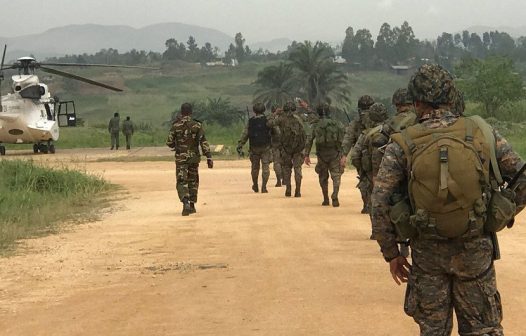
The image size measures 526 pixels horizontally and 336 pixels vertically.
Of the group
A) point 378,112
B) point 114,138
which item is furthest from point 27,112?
point 378,112

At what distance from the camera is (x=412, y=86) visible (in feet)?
17.4

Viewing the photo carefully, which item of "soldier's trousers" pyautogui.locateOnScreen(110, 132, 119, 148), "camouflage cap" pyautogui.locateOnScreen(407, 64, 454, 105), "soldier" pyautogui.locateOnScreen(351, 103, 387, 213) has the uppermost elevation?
"camouflage cap" pyautogui.locateOnScreen(407, 64, 454, 105)

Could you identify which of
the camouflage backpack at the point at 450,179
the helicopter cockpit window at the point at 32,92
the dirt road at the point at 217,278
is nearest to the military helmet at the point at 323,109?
the dirt road at the point at 217,278

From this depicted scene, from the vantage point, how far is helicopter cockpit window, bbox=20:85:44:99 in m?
41.3

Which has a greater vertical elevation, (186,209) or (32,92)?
(32,92)

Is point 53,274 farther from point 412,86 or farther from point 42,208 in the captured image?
point 42,208

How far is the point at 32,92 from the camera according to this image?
41.5m

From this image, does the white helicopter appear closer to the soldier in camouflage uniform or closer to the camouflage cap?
the soldier in camouflage uniform

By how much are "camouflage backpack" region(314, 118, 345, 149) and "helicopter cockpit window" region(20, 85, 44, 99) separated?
26.9 metres

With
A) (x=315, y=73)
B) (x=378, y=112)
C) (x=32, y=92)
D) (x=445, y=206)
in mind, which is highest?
(x=445, y=206)

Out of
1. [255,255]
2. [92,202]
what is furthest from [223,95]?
[255,255]

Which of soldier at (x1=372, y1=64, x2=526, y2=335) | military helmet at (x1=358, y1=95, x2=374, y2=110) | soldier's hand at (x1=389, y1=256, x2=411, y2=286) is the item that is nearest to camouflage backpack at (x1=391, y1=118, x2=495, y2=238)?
soldier at (x1=372, y1=64, x2=526, y2=335)

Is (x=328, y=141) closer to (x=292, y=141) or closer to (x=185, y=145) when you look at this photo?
(x=185, y=145)

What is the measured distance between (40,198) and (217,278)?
1021cm
